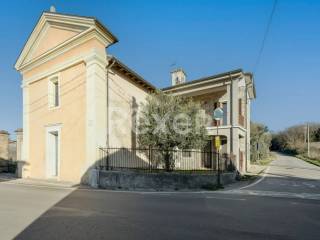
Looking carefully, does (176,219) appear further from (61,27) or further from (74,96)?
(61,27)

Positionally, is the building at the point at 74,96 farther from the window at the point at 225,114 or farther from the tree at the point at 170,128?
the tree at the point at 170,128

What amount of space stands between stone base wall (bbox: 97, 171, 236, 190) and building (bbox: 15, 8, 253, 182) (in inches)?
56.1

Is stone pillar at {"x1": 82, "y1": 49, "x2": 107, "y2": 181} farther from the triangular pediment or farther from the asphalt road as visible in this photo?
the asphalt road

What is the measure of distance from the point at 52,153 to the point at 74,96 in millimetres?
4321

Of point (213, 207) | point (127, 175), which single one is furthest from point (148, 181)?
point (213, 207)

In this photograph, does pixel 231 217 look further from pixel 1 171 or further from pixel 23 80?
pixel 1 171

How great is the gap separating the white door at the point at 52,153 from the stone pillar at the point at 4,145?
712cm

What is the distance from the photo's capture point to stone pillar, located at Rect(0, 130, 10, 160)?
19138 millimetres

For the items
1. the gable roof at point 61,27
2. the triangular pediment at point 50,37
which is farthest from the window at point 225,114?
the triangular pediment at point 50,37

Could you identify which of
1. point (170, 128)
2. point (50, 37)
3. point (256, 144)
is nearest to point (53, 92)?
point (50, 37)

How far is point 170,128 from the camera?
12625mm

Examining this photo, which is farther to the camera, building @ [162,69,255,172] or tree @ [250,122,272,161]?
tree @ [250,122,272,161]

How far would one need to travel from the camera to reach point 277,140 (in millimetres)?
71062

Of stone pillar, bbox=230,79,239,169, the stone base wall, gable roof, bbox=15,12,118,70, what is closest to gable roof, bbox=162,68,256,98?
stone pillar, bbox=230,79,239,169
